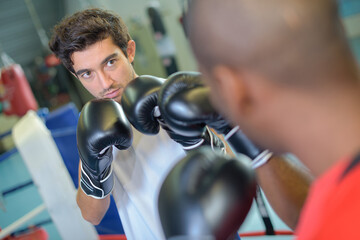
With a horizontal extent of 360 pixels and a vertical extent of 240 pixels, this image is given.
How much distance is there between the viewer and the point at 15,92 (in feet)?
16.5

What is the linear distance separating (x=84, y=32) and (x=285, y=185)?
898 millimetres

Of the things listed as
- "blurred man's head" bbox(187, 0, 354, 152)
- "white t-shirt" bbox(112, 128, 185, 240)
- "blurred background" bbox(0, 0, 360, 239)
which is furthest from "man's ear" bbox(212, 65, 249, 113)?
"blurred background" bbox(0, 0, 360, 239)

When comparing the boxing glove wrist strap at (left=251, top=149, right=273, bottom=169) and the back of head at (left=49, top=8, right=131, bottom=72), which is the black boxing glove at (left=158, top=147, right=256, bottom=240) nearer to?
the boxing glove wrist strap at (left=251, top=149, right=273, bottom=169)

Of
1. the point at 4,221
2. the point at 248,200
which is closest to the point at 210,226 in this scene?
the point at 248,200

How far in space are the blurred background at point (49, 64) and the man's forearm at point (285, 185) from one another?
1.12 metres

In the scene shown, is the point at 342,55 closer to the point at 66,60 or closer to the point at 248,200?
the point at 248,200

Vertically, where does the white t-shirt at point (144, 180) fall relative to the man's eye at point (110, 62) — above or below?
below

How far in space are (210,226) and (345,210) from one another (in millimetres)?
219

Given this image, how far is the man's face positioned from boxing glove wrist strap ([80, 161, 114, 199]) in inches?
12.4

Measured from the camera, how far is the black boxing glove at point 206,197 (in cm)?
51

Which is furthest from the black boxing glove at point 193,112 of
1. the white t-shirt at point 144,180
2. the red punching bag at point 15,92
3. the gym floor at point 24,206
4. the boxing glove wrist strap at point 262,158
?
the red punching bag at point 15,92

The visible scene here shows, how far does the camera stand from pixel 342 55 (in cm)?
43

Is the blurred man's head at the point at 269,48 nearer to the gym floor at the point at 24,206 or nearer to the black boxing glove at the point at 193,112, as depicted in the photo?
the black boxing glove at the point at 193,112

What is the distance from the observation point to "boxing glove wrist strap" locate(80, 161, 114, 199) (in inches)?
43.2
